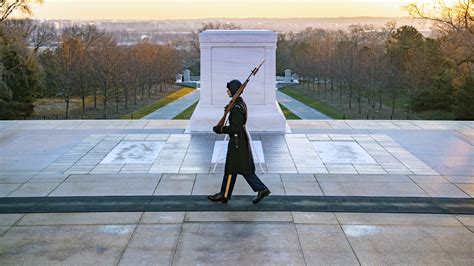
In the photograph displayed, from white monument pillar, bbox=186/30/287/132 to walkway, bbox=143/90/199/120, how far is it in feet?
57.8

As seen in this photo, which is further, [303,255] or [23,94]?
[23,94]

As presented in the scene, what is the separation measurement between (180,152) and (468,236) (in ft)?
16.8

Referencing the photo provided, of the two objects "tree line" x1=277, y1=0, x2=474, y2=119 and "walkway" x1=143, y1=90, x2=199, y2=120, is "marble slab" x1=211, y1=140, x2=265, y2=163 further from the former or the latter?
"tree line" x1=277, y1=0, x2=474, y2=119

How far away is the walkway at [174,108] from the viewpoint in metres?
29.7

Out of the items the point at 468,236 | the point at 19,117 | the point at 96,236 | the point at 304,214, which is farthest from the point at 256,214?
the point at 19,117

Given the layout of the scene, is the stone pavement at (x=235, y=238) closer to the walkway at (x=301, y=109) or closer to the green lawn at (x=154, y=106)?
the walkway at (x=301, y=109)

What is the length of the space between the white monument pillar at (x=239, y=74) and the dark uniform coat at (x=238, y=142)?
481 cm

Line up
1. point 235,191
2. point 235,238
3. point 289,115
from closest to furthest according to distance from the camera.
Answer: point 235,238 → point 235,191 → point 289,115

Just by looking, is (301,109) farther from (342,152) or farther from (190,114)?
(342,152)

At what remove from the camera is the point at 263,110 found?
37.6 feet

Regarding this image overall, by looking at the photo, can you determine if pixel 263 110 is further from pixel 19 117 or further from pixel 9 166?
pixel 19 117

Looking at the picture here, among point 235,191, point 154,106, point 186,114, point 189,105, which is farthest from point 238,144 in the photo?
point 154,106

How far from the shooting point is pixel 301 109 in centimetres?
3441

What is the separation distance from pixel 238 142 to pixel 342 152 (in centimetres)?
359
